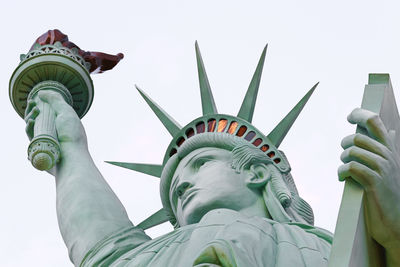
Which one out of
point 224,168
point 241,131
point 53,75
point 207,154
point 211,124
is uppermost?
point 53,75

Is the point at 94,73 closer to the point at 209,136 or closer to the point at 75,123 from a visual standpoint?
the point at 75,123

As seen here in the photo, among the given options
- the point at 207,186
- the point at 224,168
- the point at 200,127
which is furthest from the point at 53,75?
the point at 207,186

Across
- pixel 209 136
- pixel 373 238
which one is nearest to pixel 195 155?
pixel 209 136

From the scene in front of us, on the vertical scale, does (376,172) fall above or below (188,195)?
below

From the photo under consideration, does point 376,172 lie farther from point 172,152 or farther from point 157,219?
point 157,219

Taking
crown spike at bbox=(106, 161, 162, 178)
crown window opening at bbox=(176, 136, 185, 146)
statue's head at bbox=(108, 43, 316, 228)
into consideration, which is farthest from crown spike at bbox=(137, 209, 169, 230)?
crown window opening at bbox=(176, 136, 185, 146)

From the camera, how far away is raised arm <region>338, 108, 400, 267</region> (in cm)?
661

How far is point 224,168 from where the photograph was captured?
926 centimetres

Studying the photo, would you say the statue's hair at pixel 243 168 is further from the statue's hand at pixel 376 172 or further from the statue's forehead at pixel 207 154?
the statue's hand at pixel 376 172

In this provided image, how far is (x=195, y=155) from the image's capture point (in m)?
9.53

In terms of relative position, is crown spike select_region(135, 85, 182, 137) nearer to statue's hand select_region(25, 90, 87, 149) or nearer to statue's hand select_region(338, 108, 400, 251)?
statue's hand select_region(25, 90, 87, 149)

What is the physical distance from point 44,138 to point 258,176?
2.03m

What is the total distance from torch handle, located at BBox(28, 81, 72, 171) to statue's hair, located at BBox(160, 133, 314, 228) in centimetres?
103

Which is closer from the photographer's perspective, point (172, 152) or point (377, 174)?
point (377, 174)
